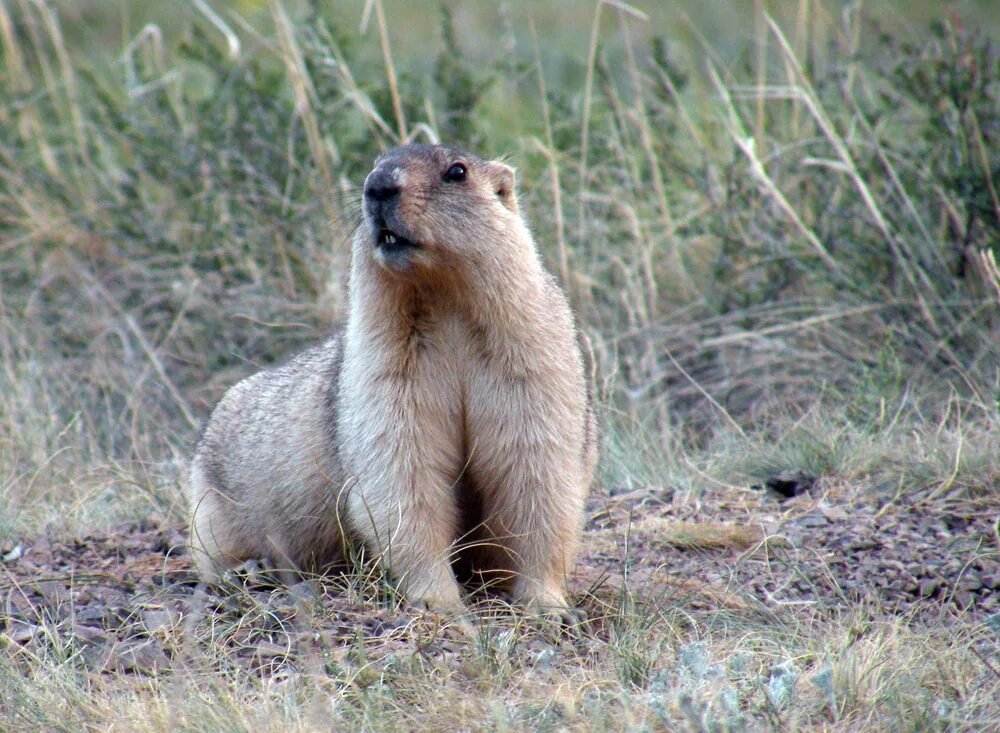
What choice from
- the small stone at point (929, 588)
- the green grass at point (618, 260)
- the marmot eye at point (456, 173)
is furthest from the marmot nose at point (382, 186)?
the small stone at point (929, 588)

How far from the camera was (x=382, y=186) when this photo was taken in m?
4.04

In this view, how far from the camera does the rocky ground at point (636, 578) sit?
3.99 meters

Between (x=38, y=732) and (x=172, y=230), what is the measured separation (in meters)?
5.38

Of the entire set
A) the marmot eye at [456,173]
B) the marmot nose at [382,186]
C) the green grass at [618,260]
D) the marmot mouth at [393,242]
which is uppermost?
the marmot nose at [382,186]

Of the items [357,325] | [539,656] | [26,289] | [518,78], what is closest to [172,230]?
[26,289]

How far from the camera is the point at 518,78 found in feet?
Answer: 26.4

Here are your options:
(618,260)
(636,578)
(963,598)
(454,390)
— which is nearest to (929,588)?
(963,598)

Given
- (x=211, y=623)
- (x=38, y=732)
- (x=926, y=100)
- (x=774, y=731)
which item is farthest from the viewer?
(x=926, y=100)

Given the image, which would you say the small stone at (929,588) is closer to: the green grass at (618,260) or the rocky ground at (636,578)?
the rocky ground at (636,578)

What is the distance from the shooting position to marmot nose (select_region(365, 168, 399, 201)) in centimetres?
405

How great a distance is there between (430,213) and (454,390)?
620 millimetres

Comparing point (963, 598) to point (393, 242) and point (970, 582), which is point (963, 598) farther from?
point (393, 242)

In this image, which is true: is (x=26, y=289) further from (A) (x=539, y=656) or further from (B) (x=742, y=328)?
(A) (x=539, y=656)

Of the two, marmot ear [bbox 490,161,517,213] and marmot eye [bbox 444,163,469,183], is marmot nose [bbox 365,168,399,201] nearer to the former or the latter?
marmot eye [bbox 444,163,469,183]
